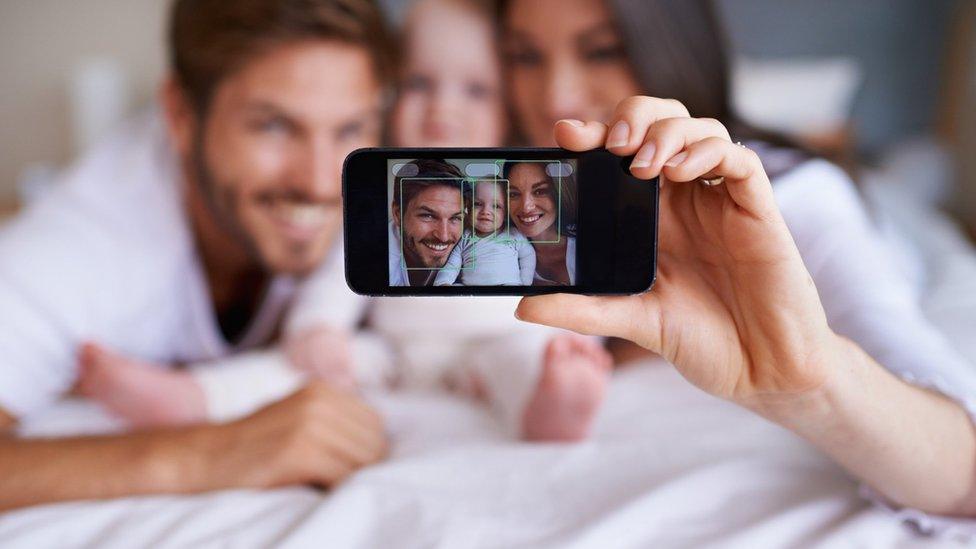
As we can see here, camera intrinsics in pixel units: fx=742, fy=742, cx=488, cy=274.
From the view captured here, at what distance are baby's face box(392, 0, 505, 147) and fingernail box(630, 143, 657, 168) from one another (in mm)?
911

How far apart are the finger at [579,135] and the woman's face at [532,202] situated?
3 cm

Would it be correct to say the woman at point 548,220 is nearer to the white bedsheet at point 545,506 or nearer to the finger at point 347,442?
the white bedsheet at point 545,506

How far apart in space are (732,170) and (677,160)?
0.04 m

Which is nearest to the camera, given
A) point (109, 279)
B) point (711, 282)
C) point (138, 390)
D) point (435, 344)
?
point (711, 282)

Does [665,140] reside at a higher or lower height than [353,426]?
higher

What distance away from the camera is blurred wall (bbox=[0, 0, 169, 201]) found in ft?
8.05

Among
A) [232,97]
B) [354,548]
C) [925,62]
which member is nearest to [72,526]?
[354,548]

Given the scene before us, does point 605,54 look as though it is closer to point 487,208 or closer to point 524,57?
point 524,57

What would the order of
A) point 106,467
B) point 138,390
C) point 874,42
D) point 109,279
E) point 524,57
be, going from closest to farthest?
1. point 106,467
2. point 138,390
3. point 109,279
4. point 524,57
5. point 874,42

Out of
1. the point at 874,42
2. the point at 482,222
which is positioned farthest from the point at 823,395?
the point at 874,42

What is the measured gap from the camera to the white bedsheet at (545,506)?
0.65 m

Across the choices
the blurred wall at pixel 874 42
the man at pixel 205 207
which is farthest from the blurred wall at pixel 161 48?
the man at pixel 205 207

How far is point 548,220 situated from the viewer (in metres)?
0.58

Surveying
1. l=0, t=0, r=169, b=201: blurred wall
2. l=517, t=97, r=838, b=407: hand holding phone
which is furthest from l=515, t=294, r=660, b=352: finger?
l=0, t=0, r=169, b=201: blurred wall
